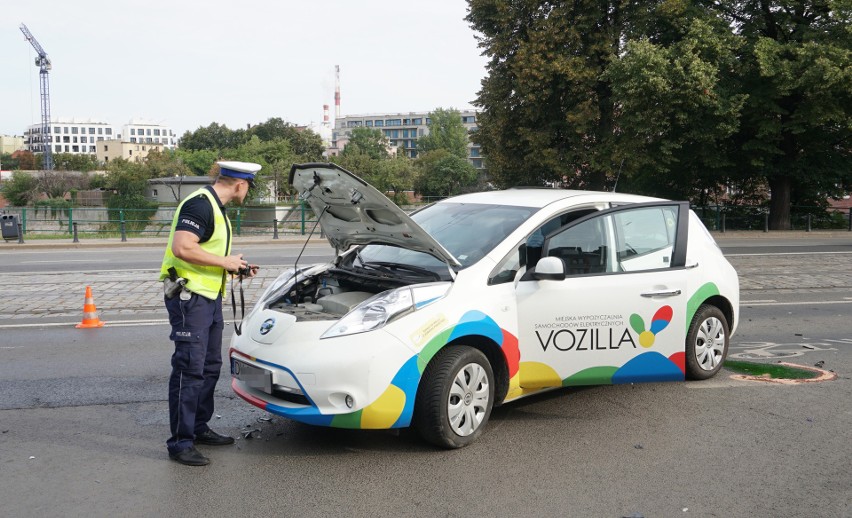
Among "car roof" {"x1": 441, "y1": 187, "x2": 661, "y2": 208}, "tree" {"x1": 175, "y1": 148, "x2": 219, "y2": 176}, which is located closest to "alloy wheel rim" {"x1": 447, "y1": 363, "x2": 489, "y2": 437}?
"car roof" {"x1": 441, "y1": 187, "x2": 661, "y2": 208}

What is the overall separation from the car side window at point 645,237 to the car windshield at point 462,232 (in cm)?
79

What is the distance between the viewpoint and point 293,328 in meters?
4.90

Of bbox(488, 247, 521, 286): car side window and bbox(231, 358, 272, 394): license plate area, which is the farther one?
bbox(488, 247, 521, 286): car side window

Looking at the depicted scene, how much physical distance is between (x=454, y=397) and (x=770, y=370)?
3851 mm

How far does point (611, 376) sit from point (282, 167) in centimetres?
6697

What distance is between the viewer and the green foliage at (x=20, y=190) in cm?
7100

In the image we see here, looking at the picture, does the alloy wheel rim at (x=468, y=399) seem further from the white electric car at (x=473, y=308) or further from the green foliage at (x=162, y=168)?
the green foliage at (x=162, y=168)

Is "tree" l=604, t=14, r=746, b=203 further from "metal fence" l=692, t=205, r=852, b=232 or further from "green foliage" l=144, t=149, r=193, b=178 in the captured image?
"green foliage" l=144, t=149, r=193, b=178

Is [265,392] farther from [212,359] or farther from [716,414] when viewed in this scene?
[716,414]

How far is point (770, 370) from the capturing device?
23.7ft

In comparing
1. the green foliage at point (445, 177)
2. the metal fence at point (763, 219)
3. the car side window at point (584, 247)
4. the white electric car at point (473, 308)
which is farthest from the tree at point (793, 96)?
the green foliage at point (445, 177)

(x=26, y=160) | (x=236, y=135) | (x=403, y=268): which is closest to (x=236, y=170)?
(x=403, y=268)

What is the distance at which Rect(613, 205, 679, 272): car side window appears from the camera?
5996 millimetres

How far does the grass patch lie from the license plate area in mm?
4534
